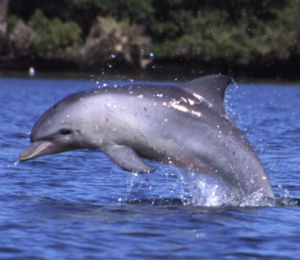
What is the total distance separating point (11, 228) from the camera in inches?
371

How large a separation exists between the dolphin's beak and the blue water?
0.81 meters

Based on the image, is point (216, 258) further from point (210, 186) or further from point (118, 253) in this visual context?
point (210, 186)

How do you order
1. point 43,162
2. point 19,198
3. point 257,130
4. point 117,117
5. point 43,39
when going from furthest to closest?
point 43,39
point 257,130
point 43,162
point 19,198
point 117,117

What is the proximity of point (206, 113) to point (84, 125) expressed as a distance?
184 cm

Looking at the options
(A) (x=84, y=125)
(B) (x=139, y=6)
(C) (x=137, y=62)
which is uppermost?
(B) (x=139, y=6)

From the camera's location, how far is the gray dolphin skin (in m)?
10.5

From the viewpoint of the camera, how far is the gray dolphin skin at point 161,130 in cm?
1046

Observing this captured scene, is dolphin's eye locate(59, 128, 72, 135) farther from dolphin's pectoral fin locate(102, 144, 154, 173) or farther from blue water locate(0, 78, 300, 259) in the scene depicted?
blue water locate(0, 78, 300, 259)

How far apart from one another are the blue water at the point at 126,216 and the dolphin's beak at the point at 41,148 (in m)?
0.81

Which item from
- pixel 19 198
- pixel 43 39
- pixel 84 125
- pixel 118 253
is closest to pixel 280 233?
pixel 118 253

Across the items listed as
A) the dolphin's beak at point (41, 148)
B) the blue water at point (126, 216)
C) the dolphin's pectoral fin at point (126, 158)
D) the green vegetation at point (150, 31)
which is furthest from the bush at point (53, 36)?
the dolphin's pectoral fin at point (126, 158)

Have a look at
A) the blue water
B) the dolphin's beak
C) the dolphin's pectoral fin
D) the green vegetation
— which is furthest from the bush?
the dolphin's pectoral fin

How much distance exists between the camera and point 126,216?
10.3 meters

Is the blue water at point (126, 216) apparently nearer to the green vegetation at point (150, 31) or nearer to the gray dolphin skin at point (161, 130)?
the gray dolphin skin at point (161, 130)
